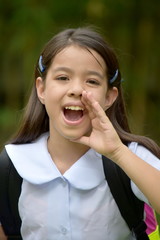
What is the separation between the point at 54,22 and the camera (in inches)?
251

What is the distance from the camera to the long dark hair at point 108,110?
1978 mm

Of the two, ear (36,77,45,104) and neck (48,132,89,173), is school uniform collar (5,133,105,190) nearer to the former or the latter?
neck (48,132,89,173)

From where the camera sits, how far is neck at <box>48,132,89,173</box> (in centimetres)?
206

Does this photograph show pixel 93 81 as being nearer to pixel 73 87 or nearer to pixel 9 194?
pixel 73 87

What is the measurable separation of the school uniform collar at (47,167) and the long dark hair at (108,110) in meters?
0.09

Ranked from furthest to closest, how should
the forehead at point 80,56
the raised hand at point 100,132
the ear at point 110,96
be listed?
1. the ear at point 110,96
2. the forehead at point 80,56
3. the raised hand at point 100,132

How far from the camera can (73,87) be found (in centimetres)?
189

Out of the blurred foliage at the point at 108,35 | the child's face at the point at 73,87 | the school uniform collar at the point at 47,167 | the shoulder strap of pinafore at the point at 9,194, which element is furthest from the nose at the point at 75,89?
the blurred foliage at the point at 108,35

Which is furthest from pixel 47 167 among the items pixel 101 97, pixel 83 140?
pixel 101 97

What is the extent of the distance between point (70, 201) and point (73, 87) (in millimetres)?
390

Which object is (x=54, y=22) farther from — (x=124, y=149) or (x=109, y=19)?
(x=124, y=149)

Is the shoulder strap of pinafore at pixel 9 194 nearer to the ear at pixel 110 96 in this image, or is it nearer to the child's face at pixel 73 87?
the child's face at pixel 73 87

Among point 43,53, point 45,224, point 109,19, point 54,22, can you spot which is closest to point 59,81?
point 43,53

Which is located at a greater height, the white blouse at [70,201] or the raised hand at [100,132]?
the raised hand at [100,132]
